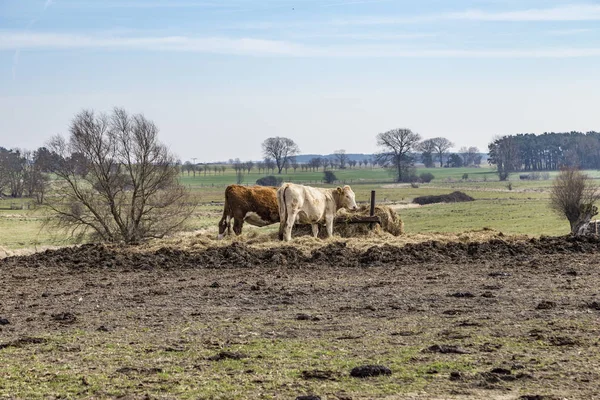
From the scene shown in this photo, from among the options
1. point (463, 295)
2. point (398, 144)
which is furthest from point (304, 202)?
point (398, 144)

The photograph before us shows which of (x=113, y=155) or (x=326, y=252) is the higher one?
(x=113, y=155)

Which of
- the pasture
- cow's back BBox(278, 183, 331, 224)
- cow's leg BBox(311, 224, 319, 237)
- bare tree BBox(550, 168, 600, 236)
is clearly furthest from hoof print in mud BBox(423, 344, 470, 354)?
bare tree BBox(550, 168, 600, 236)

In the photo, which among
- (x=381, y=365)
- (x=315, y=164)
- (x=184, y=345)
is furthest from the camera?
(x=315, y=164)

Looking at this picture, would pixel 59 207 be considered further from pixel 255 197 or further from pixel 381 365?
pixel 381 365

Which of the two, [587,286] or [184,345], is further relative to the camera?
[587,286]

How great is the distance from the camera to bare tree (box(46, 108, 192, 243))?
33.2 metres

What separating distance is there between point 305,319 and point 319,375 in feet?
11.3

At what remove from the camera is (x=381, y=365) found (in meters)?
8.82

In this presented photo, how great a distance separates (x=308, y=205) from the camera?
23547 millimetres

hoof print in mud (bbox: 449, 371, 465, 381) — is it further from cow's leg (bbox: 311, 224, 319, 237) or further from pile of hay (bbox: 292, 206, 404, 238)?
pile of hay (bbox: 292, 206, 404, 238)

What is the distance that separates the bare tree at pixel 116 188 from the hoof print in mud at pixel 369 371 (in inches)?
984

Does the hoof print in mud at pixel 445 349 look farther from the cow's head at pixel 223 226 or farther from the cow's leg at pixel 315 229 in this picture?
the cow's head at pixel 223 226

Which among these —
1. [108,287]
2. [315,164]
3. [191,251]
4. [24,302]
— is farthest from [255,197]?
[315,164]

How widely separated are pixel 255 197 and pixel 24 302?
1216 cm
